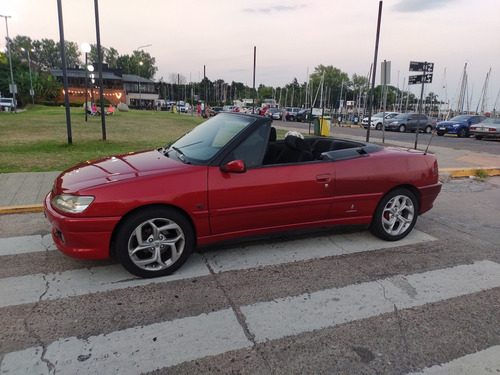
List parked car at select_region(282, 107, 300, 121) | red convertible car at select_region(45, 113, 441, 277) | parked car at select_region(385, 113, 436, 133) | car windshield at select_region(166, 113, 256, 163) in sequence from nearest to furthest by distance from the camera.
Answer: red convertible car at select_region(45, 113, 441, 277), car windshield at select_region(166, 113, 256, 163), parked car at select_region(385, 113, 436, 133), parked car at select_region(282, 107, 300, 121)

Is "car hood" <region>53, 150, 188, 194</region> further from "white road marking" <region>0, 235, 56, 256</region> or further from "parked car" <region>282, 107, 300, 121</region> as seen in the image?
"parked car" <region>282, 107, 300, 121</region>

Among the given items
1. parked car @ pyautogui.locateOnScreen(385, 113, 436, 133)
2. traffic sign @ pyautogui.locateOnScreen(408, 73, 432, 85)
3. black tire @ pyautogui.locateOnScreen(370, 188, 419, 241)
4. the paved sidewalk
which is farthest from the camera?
parked car @ pyautogui.locateOnScreen(385, 113, 436, 133)

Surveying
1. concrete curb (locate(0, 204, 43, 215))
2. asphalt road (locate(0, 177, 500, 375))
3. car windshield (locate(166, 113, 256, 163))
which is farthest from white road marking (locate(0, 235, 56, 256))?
car windshield (locate(166, 113, 256, 163))

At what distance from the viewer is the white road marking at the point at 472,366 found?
2299mm

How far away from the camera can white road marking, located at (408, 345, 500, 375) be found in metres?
2.30

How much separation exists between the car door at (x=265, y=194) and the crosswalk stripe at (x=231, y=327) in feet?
2.99

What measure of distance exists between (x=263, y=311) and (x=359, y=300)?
2.80 ft

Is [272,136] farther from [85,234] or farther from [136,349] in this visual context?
[136,349]

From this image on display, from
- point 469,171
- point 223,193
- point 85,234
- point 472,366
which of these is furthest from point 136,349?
point 469,171

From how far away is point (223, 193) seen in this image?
352 centimetres

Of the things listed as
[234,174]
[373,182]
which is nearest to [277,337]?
[234,174]

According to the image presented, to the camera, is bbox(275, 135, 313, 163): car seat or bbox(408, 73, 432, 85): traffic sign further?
bbox(408, 73, 432, 85): traffic sign

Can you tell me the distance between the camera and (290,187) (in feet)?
12.5

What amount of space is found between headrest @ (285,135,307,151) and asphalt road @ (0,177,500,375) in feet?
3.72
